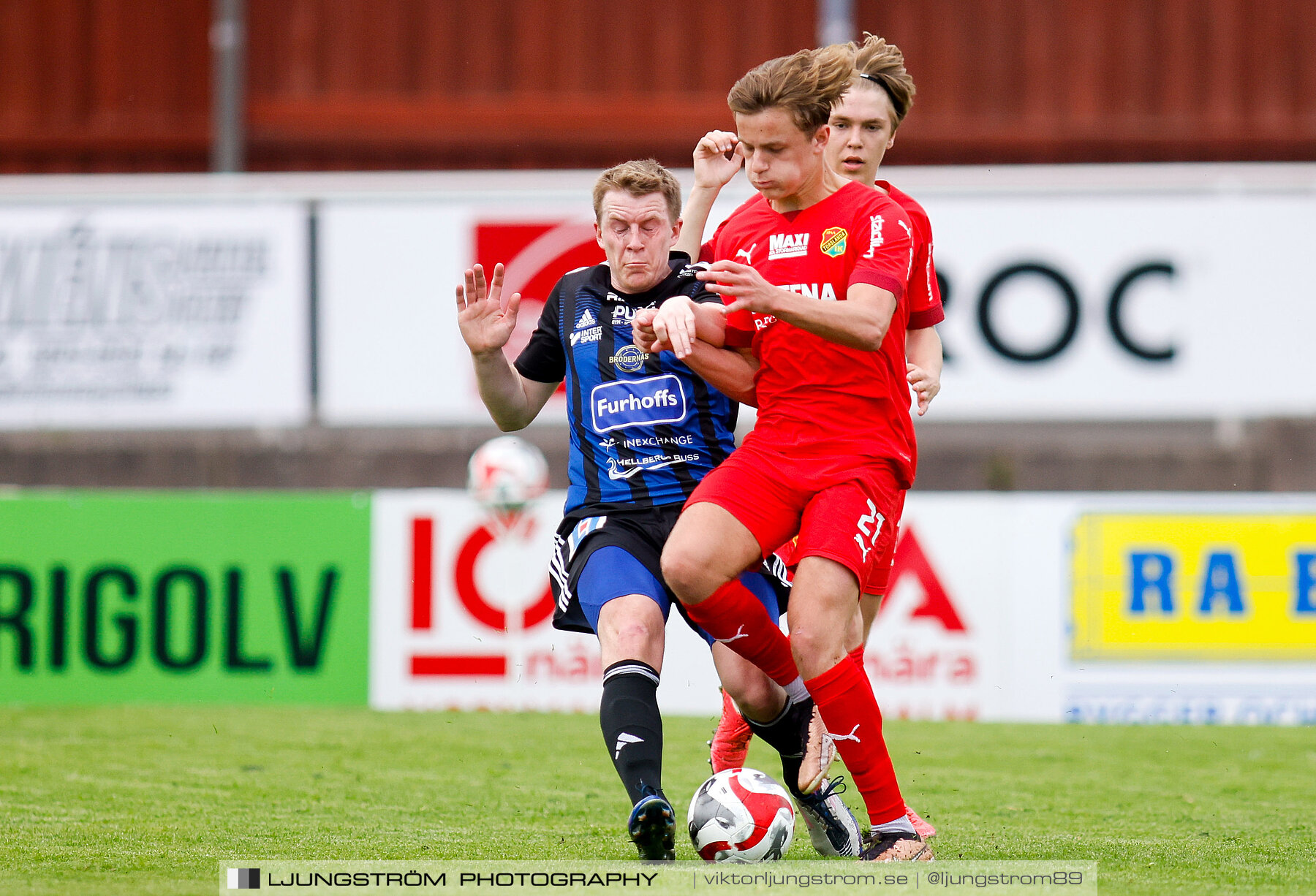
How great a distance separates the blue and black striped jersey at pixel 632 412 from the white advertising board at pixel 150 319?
660 cm

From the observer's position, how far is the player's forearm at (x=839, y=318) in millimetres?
4324

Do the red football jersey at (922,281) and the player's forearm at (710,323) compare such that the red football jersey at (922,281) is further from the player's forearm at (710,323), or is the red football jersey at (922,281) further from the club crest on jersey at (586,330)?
the club crest on jersey at (586,330)

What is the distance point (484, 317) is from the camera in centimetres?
493

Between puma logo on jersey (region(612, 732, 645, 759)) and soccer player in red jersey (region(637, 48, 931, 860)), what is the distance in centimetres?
38

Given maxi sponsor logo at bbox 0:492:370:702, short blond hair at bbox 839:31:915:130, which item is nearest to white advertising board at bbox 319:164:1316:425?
maxi sponsor logo at bbox 0:492:370:702

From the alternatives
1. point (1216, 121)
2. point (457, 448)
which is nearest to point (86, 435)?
point (457, 448)

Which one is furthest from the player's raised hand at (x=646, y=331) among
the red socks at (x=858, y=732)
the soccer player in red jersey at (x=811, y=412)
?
the red socks at (x=858, y=732)

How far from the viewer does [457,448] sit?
1148 centimetres

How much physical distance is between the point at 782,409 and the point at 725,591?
1.81 ft

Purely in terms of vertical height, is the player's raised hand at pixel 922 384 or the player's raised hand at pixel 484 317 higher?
the player's raised hand at pixel 484 317

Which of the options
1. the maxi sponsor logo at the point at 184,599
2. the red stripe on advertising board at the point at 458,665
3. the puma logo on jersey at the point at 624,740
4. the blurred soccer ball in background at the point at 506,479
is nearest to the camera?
the puma logo on jersey at the point at 624,740

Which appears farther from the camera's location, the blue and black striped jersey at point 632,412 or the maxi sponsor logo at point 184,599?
the maxi sponsor logo at point 184,599

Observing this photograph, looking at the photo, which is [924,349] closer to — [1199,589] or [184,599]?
[1199,589]

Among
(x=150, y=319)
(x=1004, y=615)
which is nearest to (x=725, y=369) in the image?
(x=1004, y=615)
